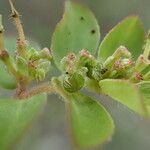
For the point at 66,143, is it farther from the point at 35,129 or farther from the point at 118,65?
the point at 118,65

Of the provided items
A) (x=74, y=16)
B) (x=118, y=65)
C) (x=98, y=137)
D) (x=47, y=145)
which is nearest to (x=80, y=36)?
(x=74, y=16)

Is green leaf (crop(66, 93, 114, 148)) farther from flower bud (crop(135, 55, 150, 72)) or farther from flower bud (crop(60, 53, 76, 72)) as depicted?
flower bud (crop(135, 55, 150, 72))

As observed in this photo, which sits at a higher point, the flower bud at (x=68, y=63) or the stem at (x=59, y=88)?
the flower bud at (x=68, y=63)

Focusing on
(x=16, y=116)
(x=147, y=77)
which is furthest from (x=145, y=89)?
(x=16, y=116)

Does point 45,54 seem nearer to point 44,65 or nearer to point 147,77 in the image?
point 44,65

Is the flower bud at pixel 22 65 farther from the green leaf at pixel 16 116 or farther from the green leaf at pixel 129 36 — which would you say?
the green leaf at pixel 129 36

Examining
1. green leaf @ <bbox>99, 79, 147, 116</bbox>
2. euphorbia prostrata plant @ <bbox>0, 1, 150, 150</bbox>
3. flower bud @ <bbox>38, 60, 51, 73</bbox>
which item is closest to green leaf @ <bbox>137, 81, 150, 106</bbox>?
euphorbia prostrata plant @ <bbox>0, 1, 150, 150</bbox>

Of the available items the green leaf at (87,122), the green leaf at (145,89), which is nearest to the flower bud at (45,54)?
the green leaf at (87,122)
